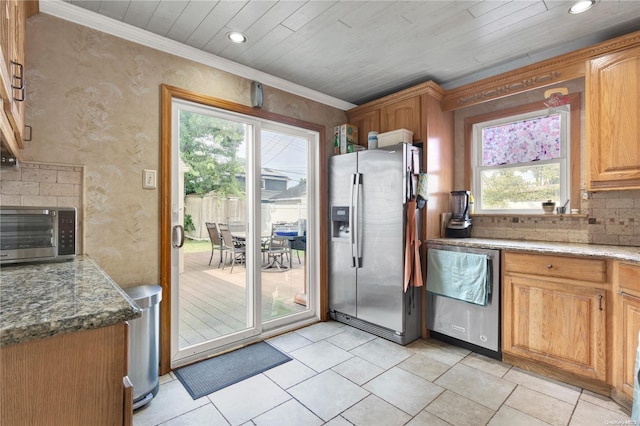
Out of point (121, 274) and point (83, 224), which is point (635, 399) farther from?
point (83, 224)

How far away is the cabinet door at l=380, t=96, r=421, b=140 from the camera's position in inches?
119

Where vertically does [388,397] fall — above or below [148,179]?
below

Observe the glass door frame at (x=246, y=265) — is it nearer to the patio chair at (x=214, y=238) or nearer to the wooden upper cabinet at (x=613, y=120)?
the patio chair at (x=214, y=238)

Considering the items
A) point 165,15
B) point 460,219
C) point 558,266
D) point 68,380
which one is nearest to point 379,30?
point 165,15

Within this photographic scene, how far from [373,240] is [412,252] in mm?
394

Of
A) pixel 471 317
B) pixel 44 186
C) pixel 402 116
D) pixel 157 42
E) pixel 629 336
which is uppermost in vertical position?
pixel 157 42

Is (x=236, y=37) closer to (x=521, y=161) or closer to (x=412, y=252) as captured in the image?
(x=412, y=252)

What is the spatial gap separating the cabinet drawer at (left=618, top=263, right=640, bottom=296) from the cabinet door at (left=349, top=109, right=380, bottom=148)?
232 cm

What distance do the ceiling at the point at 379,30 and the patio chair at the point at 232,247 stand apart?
5.12ft

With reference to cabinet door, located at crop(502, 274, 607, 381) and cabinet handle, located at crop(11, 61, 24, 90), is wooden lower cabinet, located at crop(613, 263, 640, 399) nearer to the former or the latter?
cabinet door, located at crop(502, 274, 607, 381)

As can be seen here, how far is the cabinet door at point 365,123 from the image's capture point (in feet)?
11.2

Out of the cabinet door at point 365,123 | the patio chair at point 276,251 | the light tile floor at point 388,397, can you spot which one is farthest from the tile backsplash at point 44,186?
the cabinet door at point 365,123

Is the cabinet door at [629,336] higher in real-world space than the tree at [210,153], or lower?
lower

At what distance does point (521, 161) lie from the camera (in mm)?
2967
